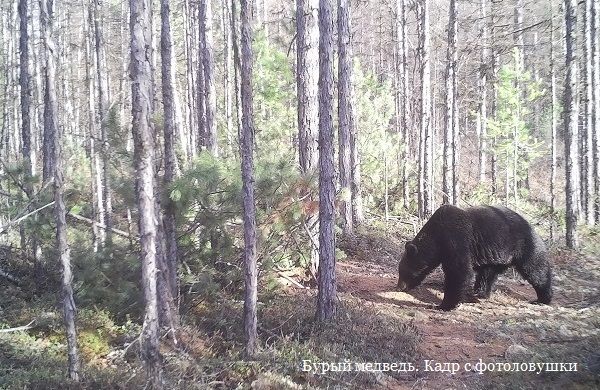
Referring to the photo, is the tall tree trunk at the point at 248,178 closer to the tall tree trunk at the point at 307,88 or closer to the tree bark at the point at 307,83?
the tall tree trunk at the point at 307,88

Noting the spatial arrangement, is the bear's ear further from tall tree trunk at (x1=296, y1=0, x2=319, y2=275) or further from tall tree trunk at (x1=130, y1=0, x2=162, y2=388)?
tall tree trunk at (x1=130, y1=0, x2=162, y2=388)

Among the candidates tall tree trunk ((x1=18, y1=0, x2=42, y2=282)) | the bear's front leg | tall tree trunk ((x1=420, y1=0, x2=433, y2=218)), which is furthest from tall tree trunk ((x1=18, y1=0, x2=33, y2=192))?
tall tree trunk ((x1=420, y1=0, x2=433, y2=218))

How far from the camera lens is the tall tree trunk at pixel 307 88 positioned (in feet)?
36.0

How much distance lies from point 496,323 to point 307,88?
6215 millimetres

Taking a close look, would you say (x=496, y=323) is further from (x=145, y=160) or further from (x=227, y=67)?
(x=227, y=67)

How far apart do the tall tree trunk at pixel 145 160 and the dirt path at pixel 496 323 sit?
10.7 feet

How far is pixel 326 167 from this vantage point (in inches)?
315

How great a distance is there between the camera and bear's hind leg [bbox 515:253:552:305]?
1040 centimetres

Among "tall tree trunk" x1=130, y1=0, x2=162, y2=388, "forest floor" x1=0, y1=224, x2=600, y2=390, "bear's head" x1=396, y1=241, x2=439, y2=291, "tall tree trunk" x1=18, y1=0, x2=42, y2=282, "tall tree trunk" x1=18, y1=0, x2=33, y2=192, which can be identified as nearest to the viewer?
"tall tree trunk" x1=130, y1=0, x2=162, y2=388

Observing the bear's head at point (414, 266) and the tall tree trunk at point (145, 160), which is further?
the bear's head at point (414, 266)

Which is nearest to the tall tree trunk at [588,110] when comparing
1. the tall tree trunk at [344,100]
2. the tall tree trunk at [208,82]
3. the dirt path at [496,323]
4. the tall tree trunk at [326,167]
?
the dirt path at [496,323]

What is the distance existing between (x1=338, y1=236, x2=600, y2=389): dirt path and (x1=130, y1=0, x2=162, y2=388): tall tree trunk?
10.7 ft

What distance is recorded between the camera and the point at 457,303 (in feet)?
32.7

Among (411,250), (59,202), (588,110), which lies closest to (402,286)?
(411,250)
